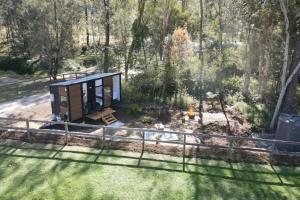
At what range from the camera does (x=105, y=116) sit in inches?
581

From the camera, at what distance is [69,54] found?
2641 centimetres

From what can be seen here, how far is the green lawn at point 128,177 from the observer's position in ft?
26.7

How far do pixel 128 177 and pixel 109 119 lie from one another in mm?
6054

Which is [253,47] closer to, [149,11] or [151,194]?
[149,11]

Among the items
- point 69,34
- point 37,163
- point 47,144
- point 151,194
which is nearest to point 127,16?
point 69,34

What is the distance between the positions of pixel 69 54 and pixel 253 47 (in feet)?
50.1

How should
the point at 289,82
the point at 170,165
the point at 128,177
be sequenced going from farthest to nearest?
the point at 289,82
the point at 170,165
the point at 128,177

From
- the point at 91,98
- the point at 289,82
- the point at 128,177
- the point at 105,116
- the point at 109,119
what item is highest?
the point at 289,82

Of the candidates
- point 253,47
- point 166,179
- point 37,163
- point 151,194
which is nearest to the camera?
point 151,194

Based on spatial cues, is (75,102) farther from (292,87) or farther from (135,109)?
(292,87)

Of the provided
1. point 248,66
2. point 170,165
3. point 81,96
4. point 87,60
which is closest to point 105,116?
point 81,96

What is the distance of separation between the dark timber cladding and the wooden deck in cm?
26

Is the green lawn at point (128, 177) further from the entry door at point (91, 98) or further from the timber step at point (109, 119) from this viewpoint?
the entry door at point (91, 98)

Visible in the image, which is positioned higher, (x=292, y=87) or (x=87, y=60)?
(x=292, y=87)
